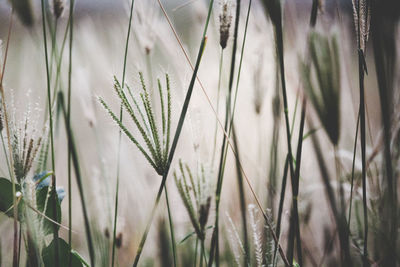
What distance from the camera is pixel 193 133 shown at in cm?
26

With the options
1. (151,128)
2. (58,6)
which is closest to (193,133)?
(151,128)

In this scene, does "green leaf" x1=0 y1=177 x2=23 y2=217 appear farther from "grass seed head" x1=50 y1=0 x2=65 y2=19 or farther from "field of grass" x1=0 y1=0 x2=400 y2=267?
"grass seed head" x1=50 y1=0 x2=65 y2=19

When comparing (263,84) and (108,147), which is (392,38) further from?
(108,147)

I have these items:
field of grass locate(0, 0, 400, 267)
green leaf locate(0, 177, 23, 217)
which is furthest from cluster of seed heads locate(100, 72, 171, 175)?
green leaf locate(0, 177, 23, 217)

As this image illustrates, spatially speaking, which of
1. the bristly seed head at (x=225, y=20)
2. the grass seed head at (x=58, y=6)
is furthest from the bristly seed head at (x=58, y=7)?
the bristly seed head at (x=225, y=20)

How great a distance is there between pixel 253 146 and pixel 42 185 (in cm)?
27

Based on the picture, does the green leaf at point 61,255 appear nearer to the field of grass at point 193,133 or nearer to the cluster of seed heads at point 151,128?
the field of grass at point 193,133

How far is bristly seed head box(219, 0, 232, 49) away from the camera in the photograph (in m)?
0.26

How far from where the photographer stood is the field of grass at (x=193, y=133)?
0.82ft

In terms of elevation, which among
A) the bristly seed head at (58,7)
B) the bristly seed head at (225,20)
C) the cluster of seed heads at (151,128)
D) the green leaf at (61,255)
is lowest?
the green leaf at (61,255)

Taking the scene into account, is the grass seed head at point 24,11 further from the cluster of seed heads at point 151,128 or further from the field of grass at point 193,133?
the cluster of seed heads at point 151,128

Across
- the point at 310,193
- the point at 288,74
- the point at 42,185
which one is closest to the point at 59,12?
the point at 42,185

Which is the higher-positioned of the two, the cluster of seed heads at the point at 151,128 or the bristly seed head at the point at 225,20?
the bristly seed head at the point at 225,20

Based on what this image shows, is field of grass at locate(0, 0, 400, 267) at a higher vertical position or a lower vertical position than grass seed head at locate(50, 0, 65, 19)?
lower
